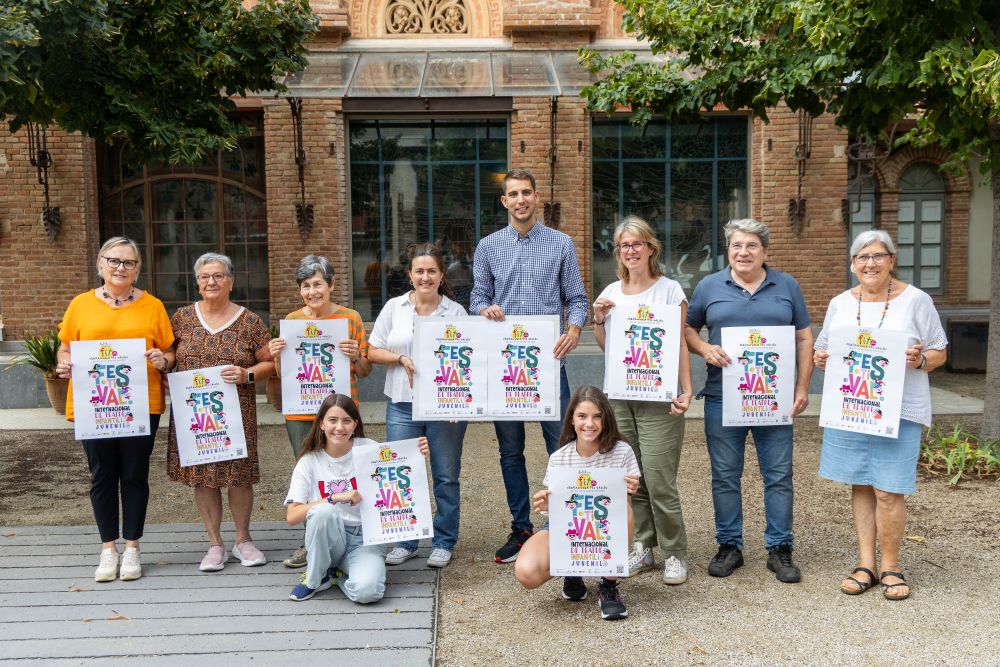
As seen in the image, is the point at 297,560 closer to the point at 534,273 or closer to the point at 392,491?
the point at 392,491

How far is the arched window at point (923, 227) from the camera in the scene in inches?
562

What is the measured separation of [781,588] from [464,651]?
183 cm

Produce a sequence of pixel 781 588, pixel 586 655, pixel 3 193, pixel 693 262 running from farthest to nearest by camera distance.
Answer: pixel 693 262
pixel 3 193
pixel 781 588
pixel 586 655

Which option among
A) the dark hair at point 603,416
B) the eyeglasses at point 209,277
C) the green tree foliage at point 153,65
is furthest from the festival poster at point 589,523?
the green tree foliage at point 153,65

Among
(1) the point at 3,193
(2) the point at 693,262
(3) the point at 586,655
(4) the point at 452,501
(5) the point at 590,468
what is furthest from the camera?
(2) the point at 693,262

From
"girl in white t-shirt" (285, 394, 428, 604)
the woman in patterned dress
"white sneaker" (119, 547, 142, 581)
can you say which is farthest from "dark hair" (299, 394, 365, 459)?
"white sneaker" (119, 547, 142, 581)

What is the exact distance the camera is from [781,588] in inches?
181

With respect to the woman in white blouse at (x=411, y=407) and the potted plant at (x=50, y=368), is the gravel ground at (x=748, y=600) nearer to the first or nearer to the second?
the woman in white blouse at (x=411, y=407)

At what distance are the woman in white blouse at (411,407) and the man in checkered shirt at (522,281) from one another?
0.26 meters

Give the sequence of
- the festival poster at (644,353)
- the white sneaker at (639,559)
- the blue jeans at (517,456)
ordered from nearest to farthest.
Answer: the festival poster at (644,353) < the white sneaker at (639,559) < the blue jeans at (517,456)

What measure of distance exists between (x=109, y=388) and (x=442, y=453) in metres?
1.89

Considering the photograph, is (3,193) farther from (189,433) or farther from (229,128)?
(189,433)

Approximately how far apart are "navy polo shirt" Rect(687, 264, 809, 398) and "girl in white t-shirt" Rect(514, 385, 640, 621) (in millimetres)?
813

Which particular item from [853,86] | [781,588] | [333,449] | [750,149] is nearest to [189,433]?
[333,449]
